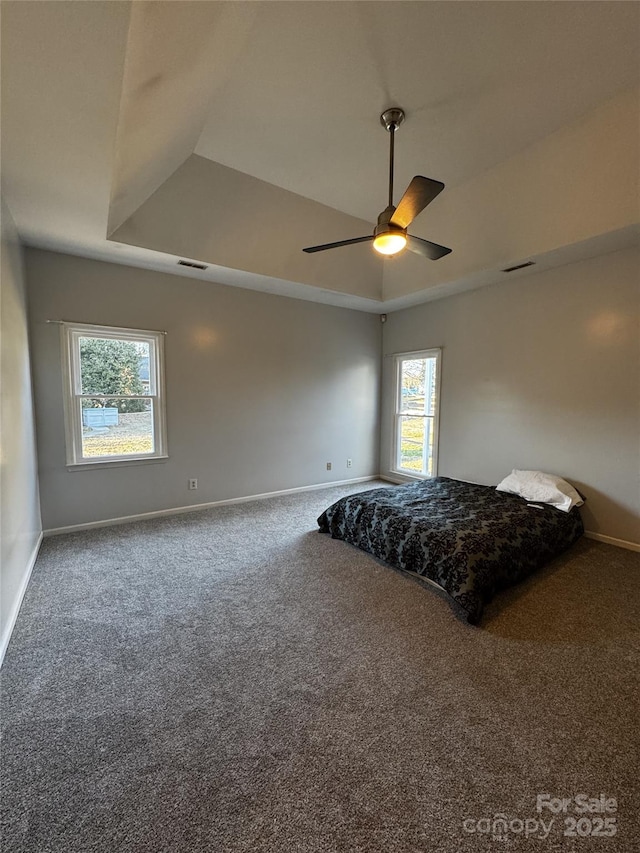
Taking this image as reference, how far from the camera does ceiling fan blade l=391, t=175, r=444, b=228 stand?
7.07 feet

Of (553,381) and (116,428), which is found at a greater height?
(553,381)

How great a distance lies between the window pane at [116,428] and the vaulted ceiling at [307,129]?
150 centimetres

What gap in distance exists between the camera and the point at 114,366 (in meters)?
3.87

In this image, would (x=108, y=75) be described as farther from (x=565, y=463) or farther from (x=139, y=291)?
(x=565, y=463)

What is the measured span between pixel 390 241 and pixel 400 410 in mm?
3463

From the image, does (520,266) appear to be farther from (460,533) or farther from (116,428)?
(116,428)

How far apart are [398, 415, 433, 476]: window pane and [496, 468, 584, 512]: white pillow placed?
4.80 ft

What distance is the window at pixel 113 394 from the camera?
365 centimetres

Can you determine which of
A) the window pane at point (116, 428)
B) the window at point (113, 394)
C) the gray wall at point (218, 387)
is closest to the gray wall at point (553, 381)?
the gray wall at point (218, 387)

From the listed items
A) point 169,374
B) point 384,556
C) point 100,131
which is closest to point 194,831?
point 384,556

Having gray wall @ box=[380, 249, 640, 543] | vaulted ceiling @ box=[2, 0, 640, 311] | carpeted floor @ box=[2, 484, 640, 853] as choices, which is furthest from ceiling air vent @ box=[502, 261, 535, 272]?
carpeted floor @ box=[2, 484, 640, 853]

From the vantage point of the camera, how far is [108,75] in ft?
5.05

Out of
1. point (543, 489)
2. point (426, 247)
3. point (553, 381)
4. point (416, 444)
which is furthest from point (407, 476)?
point (426, 247)

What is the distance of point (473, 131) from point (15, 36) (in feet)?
9.83
